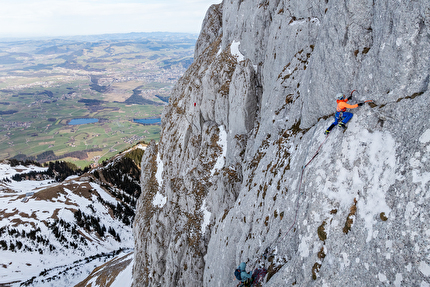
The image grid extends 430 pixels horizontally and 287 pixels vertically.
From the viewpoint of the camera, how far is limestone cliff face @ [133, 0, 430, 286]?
9273 mm

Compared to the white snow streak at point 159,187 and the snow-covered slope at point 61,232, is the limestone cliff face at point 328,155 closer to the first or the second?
the white snow streak at point 159,187

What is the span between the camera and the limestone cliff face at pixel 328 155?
9273 mm

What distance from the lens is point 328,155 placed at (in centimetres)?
1348

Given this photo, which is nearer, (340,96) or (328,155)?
(340,96)

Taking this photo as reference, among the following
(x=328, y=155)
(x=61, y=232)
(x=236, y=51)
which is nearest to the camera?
(x=328, y=155)

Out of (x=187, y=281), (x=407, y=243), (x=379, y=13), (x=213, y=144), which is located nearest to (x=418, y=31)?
(x=379, y=13)

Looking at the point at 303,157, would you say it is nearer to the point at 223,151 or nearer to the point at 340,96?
the point at 340,96

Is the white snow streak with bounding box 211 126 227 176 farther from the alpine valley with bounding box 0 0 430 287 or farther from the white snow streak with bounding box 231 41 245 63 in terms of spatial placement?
the white snow streak with bounding box 231 41 245 63

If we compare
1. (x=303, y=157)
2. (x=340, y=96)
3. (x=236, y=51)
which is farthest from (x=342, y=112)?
(x=236, y=51)

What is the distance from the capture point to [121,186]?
166 meters

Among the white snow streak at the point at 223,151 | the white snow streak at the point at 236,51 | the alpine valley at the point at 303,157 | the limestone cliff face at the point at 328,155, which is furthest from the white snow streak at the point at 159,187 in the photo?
the white snow streak at the point at 236,51

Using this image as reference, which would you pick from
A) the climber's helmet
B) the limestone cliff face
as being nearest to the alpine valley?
the limestone cliff face

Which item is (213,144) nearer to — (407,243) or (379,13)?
(379,13)

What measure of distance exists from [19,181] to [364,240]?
246m
